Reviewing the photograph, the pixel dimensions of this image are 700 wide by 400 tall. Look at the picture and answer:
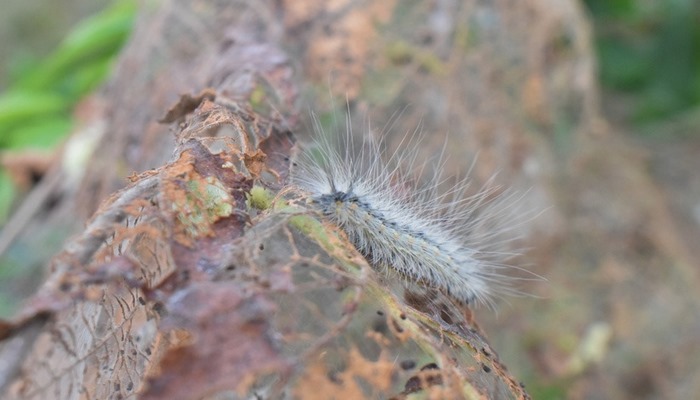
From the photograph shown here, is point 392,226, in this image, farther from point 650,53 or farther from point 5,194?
point 650,53

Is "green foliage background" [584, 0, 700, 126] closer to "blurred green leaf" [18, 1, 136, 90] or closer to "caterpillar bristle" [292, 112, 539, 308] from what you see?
"blurred green leaf" [18, 1, 136, 90]

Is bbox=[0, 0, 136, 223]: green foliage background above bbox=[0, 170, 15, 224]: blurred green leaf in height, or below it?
above

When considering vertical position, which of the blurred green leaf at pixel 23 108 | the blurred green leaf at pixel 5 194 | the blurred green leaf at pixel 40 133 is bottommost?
the blurred green leaf at pixel 5 194

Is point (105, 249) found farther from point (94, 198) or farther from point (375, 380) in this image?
point (94, 198)

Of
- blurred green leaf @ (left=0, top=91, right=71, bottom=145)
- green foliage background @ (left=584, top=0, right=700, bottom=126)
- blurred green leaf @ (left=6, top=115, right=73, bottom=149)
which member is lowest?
green foliage background @ (left=584, top=0, right=700, bottom=126)

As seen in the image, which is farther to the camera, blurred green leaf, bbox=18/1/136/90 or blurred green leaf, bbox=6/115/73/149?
blurred green leaf, bbox=18/1/136/90

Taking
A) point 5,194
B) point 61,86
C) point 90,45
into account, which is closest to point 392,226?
point 5,194

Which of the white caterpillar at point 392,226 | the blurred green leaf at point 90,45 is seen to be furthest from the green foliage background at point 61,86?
the white caterpillar at point 392,226

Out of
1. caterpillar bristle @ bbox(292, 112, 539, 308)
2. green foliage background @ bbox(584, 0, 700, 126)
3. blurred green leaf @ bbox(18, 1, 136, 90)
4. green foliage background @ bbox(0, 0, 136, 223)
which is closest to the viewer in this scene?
caterpillar bristle @ bbox(292, 112, 539, 308)

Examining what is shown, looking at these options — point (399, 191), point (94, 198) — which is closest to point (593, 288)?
point (399, 191)

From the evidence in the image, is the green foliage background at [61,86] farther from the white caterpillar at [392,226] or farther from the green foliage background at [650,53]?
the green foliage background at [650,53]

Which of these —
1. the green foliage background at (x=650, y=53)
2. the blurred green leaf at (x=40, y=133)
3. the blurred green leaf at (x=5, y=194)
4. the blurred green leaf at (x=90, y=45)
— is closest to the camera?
the blurred green leaf at (x=5, y=194)

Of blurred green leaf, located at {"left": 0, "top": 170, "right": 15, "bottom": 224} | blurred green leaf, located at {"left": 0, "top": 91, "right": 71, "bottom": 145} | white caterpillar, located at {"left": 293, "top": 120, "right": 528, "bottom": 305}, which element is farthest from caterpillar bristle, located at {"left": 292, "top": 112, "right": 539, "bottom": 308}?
blurred green leaf, located at {"left": 0, "top": 91, "right": 71, "bottom": 145}

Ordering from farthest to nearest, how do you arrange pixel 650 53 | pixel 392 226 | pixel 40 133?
pixel 650 53, pixel 40 133, pixel 392 226
